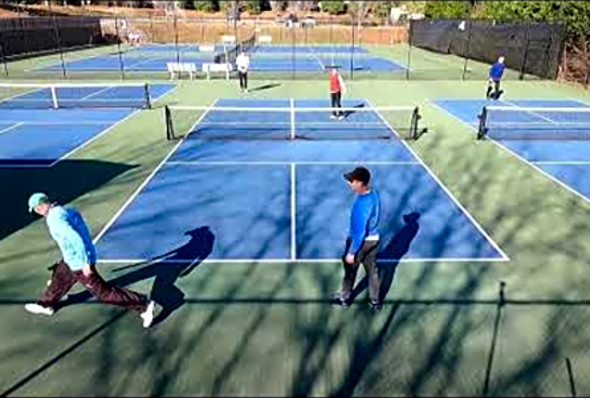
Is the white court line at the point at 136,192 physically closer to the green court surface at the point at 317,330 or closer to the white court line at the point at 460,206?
the green court surface at the point at 317,330

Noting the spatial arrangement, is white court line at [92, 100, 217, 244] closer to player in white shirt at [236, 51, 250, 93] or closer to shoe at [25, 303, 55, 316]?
shoe at [25, 303, 55, 316]

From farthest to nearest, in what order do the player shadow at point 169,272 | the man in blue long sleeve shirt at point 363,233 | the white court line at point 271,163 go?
the white court line at point 271,163 < the player shadow at point 169,272 < the man in blue long sleeve shirt at point 363,233

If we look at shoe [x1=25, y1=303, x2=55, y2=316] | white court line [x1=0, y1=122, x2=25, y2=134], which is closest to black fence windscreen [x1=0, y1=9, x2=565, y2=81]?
white court line [x1=0, y1=122, x2=25, y2=134]

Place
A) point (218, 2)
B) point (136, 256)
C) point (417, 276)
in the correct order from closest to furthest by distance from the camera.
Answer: point (417, 276) < point (136, 256) < point (218, 2)

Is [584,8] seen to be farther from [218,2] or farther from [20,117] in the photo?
[218,2]

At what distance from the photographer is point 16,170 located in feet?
41.5

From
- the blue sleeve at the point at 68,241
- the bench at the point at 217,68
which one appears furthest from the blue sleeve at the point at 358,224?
the bench at the point at 217,68

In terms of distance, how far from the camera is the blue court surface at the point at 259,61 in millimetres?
34631

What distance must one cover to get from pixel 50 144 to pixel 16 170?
2.63 meters

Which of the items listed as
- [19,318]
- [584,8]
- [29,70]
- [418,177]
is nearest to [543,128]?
[418,177]

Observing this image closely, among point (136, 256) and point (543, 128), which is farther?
point (543, 128)

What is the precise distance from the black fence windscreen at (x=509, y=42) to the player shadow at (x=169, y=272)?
85.2 ft

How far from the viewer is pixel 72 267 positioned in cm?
582

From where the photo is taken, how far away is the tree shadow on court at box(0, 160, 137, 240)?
9.74m
